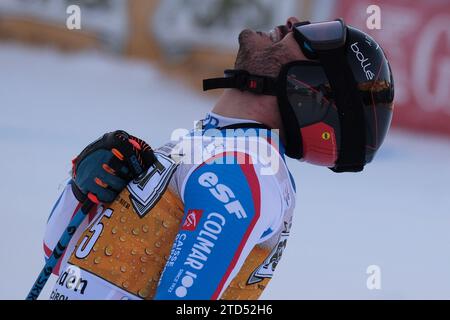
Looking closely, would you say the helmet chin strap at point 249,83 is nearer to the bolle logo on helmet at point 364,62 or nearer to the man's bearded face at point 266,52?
the man's bearded face at point 266,52

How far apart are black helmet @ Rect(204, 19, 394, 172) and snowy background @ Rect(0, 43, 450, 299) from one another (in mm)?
1828

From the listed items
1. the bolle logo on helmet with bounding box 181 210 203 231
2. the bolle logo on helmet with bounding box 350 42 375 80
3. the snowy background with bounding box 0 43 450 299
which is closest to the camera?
the bolle logo on helmet with bounding box 181 210 203 231

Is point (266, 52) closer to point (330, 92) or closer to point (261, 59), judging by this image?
point (261, 59)

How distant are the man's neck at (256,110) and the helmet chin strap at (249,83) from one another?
0.01 metres

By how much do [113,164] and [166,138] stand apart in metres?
4.97

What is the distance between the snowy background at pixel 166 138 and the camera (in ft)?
12.9

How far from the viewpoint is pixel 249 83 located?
6.35ft

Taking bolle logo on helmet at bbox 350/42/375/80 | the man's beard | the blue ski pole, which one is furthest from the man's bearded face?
the blue ski pole

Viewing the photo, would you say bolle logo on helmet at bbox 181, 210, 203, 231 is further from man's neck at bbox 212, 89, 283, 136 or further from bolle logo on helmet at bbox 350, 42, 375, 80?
bolle logo on helmet at bbox 350, 42, 375, 80

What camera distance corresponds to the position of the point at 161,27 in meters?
8.88

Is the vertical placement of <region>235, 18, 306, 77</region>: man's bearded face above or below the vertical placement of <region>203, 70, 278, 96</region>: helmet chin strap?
above

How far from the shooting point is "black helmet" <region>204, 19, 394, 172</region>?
1934mm

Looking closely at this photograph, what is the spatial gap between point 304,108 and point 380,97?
20 cm

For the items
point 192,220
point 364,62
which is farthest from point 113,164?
point 364,62
